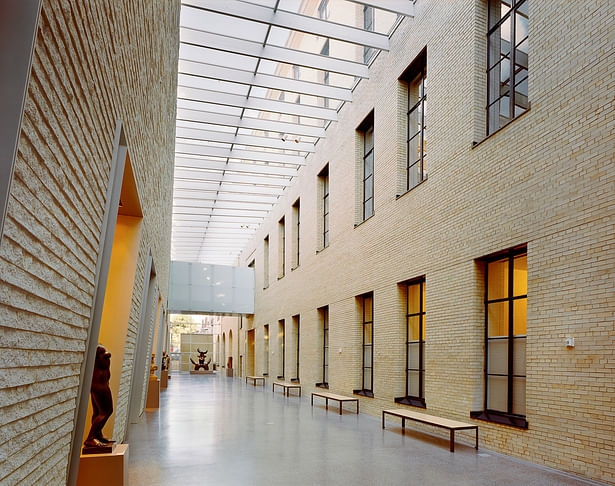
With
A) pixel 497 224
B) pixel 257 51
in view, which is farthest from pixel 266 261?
pixel 497 224

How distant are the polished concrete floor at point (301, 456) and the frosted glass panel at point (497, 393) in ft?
Result: 3.11

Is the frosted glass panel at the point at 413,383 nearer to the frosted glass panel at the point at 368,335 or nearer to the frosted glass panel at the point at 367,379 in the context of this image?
the frosted glass panel at the point at 367,379

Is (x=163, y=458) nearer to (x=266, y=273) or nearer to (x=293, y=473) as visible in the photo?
(x=293, y=473)

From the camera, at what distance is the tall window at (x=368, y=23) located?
16.4 m

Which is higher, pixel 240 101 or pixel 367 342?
pixel 240 101

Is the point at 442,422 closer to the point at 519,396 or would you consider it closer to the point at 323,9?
the point at 519,396

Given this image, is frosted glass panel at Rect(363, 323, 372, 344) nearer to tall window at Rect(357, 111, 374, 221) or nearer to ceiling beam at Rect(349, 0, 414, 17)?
tall window at Rect(357, 111, 374, 221)

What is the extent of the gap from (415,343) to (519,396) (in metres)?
4.03

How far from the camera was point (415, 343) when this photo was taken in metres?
13.4

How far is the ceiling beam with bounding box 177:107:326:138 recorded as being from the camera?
18.0 m

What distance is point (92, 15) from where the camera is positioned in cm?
271

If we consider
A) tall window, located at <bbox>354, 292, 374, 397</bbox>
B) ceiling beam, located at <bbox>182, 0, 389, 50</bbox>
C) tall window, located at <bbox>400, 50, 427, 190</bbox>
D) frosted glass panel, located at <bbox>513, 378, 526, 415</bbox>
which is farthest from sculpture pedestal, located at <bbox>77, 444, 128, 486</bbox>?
tall window, located at <bbox>354, 292, 374, 397</bbox>

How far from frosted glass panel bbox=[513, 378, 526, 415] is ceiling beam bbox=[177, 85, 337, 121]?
11.3 meters

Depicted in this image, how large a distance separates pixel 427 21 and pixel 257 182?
13353mm
